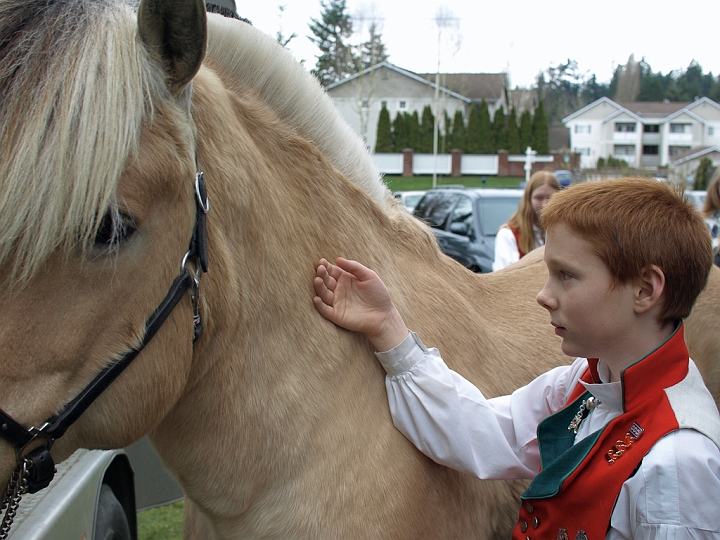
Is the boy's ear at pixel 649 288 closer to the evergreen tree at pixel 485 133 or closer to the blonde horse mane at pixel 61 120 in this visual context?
the blonde horse mane at pixel 61 120

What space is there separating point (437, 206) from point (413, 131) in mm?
29706

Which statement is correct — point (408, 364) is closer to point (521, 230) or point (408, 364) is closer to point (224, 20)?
point (224, 20)

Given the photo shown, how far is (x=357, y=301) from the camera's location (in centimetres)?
153

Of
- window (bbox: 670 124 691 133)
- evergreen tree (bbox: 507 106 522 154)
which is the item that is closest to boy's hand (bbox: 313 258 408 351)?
→ evergreen tree (bbox: 507 106 522 154)

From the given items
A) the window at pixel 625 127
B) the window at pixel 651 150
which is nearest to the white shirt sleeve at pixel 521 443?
the window at pixel 625 127

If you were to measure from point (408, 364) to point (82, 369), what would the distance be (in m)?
0.76

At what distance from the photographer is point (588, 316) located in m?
1.38

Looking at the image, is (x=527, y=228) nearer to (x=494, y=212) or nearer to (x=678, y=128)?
(x=494, y=212)

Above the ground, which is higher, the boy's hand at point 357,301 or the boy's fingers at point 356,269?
the boy's fingers at point 356,269

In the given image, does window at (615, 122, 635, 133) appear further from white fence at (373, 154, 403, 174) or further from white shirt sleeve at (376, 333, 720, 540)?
white shirt sleeve at (376, 333, 720, 540)

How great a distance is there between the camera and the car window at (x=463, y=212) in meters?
8.90

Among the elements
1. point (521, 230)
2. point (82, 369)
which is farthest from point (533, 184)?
point (82, 369)

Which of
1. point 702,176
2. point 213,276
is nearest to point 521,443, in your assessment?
point 213,276

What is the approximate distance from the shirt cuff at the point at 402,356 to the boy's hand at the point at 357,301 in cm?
1
